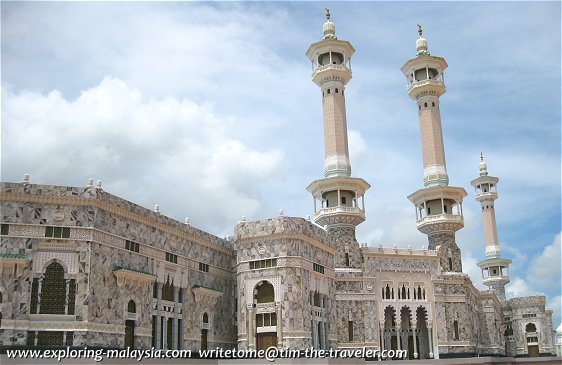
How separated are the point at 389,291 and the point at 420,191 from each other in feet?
40.5

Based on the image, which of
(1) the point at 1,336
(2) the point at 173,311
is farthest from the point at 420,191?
(1) the point at 1,336

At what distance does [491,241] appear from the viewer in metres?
82.5

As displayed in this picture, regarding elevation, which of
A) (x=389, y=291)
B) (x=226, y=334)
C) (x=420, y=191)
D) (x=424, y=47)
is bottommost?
(x=226, y=334)

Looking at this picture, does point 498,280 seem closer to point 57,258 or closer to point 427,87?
point 427,87

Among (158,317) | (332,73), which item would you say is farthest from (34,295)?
(332,73)

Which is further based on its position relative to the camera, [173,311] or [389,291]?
[389,291]

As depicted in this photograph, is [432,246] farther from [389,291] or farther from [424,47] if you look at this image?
[424,47]

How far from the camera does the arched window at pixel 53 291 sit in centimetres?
2975


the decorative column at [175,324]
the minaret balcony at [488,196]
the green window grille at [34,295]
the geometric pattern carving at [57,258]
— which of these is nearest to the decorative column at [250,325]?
the decorative column at [175,324]

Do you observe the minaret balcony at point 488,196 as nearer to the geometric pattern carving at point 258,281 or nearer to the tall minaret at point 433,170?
the tall minaret at point 433,170

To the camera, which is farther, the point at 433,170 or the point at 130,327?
the point at 433,170

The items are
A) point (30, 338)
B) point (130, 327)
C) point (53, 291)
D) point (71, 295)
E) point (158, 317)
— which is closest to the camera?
point (30, 338)

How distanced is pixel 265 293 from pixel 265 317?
150cm

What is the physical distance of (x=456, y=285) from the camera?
182ft
